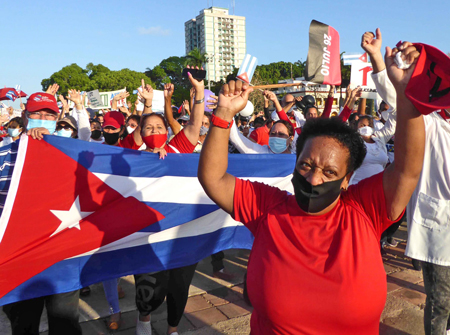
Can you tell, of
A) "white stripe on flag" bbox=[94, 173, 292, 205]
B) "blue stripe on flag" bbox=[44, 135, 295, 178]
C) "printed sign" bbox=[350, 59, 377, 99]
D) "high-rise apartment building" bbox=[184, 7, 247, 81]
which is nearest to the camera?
"blue stripe on flag" bbox=[44, 135, 295, 178]

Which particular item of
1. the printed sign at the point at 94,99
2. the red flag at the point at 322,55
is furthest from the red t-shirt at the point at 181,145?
the printed sign at the point at 94,99

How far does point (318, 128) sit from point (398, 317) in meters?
2.61

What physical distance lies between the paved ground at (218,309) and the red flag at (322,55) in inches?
120

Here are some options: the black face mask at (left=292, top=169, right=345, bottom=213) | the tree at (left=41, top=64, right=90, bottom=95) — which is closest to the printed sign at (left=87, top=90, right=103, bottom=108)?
the black face mask at (left=292, top=169, right=345, bottom=213)

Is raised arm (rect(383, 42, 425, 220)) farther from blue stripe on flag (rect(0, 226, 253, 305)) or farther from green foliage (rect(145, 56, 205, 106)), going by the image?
green foliage (rect(145, 56, 205, 106))

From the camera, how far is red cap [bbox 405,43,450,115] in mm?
1342

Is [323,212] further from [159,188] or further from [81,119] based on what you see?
[81,119]

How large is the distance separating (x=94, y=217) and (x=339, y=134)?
2.06m

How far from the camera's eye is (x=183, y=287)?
3.15 metres

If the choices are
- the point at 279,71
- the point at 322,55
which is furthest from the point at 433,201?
the point at 279,71

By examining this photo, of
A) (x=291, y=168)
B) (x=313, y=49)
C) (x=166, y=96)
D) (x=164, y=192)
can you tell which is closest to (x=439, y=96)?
(x=164, y=192)

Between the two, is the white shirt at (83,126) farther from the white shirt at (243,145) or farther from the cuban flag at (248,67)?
the cuban flag at (248,67)

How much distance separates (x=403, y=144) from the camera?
150 centimetres

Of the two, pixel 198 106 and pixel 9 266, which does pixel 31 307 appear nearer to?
pixel 9 266
